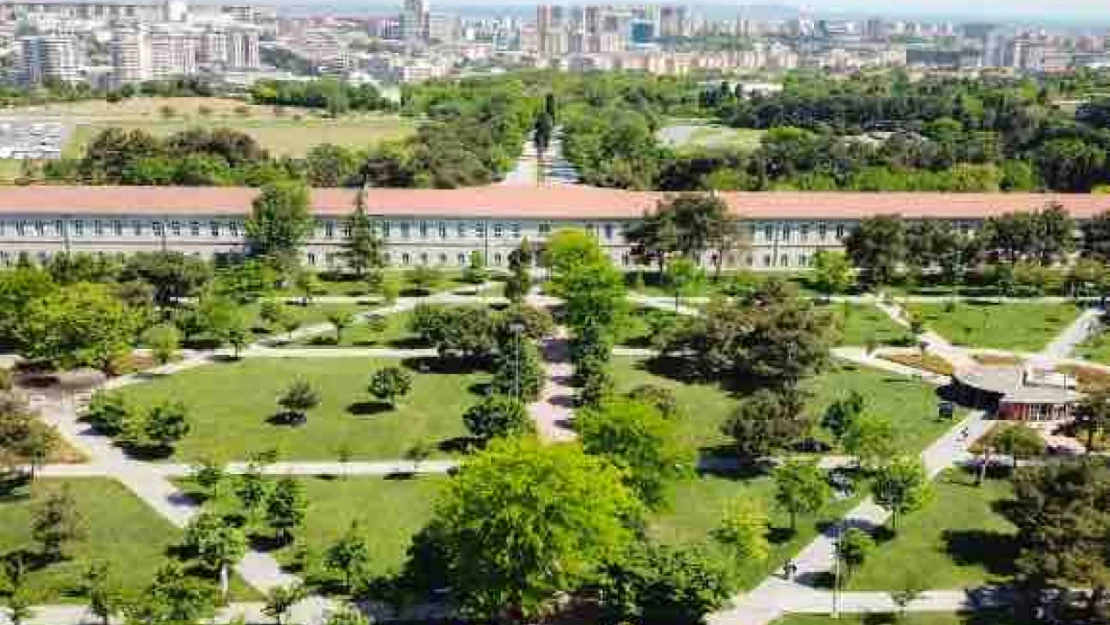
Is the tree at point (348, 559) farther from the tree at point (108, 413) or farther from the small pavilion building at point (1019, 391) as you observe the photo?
the small pavilion building at point (1019, 391)

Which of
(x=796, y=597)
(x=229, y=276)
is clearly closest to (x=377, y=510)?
(x=796, y=597)

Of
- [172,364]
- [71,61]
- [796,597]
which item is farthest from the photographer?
[71,61]

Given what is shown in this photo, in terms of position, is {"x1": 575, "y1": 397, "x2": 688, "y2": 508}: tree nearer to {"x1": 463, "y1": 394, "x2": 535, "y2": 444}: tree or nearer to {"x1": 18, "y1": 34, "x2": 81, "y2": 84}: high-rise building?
{"x1": 463, "y1": 394, "x2": 535, "y2": 444}: tree

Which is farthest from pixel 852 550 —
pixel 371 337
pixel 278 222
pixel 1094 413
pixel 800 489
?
pixel 278 222

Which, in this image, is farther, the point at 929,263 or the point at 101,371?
the point at 929,263

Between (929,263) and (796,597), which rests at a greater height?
(929,263)

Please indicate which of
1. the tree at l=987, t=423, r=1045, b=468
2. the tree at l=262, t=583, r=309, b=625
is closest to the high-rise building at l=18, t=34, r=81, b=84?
the tree at l=262, t=583, r=309, b=625

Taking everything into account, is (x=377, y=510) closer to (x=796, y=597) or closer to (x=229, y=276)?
(x=796, y=597)

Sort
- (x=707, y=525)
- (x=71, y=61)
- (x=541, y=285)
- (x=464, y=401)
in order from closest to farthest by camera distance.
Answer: (x=707, y=525)
(x=464, y=401)
(x=541, y=285)
(x=71, y=61)
